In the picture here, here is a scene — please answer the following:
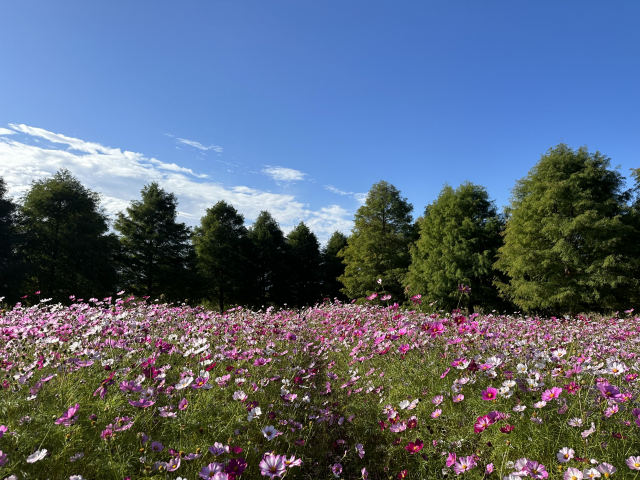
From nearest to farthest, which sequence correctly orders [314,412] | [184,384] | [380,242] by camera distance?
[184,384], [314,412], [380,242]

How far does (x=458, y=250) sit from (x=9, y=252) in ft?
70.7

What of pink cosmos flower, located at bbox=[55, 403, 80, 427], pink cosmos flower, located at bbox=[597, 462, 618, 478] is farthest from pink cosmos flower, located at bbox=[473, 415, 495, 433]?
pink cosmos flower, located at bbox=[55, 403, 80, 427]

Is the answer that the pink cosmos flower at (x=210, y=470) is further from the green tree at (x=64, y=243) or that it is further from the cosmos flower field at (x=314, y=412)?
the green tree at (x=64, y=243)

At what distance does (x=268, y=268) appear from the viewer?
26719mm

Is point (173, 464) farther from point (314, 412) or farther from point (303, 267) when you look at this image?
point (303, 267)

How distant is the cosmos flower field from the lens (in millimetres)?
2064

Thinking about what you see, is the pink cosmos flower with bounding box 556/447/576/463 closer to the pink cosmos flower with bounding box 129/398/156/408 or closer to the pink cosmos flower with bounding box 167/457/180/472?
the pink cosmos flower with bounding box 167/457/180/472

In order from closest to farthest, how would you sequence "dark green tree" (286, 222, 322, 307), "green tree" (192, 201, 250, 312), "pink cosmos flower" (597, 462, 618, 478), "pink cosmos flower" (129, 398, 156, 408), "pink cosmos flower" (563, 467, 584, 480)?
"pink cosmos flower" (597, 462, 618, 478)
"pink cosmos flower" (563, 467, 584, 480)
"pink cosmos flower" (129, 398, 156, 408)
"green tree" (192, 201, 250, 312)
"dark green tree" (286, 222, 322, 307)

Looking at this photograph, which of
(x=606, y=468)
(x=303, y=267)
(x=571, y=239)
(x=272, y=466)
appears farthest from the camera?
(x=303, y=267)

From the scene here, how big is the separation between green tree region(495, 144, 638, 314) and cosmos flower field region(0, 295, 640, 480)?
10380 millimetres

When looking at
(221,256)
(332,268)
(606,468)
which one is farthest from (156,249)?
(606,468)

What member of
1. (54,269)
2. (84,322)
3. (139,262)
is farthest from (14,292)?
(84,322)

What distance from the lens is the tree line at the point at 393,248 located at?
13.3 metres

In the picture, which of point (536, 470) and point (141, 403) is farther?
point (141, 403)
